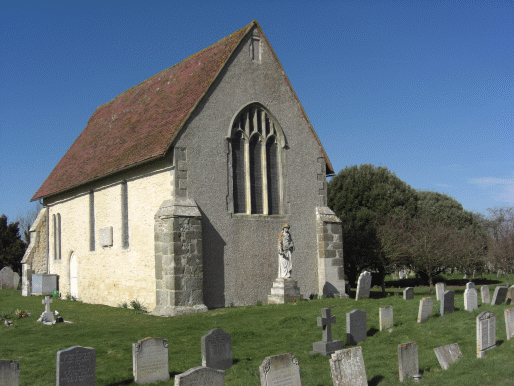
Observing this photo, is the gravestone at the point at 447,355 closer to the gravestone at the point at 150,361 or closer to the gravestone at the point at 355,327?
the gravestone at the point at 355,327

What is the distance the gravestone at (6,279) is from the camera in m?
31.6

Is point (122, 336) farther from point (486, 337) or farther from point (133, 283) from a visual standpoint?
point (486, 337)

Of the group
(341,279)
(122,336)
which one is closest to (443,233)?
(341,279)

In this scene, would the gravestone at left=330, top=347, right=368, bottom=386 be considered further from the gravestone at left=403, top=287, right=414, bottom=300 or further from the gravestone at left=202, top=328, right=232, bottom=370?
the gravestone at left=403, top=287, right=414, bottom=300

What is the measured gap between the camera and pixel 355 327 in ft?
36.9

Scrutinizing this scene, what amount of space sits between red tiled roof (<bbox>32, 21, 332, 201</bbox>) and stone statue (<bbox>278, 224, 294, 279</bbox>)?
188 inches

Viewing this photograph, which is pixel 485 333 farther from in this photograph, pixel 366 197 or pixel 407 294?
pixel 366 197

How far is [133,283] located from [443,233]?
52.9ft

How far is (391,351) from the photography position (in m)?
10.3

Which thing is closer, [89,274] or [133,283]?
[133,283]

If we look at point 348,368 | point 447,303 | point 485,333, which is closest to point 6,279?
point 447,303

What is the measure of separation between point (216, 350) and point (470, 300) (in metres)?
8.29

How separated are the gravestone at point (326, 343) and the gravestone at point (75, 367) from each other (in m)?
4.53

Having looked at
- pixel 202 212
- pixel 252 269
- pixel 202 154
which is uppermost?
pixel 202 154
